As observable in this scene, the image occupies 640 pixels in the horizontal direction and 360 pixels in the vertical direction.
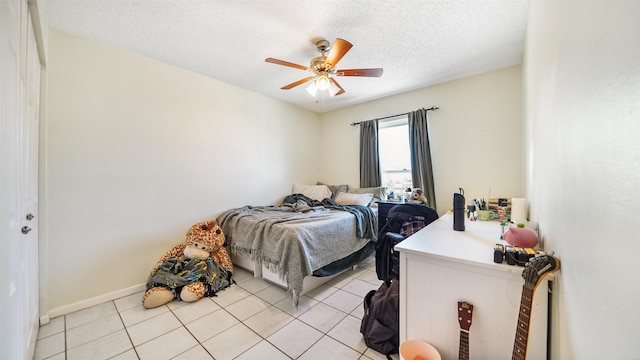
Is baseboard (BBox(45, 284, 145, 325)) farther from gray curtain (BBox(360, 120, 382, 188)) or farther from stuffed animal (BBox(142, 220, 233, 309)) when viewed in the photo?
gray curtain (BBox(360, 120, 382, 188))

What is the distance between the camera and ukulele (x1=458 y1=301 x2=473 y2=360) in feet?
3.51

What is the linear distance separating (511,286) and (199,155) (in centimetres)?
322

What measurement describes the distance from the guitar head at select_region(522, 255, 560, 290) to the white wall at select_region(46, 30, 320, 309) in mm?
3155

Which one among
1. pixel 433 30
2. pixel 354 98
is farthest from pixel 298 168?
pixel 433 30

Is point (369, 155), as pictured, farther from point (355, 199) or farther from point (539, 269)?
point (539, 269)

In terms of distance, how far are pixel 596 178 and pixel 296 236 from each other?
6.30ft

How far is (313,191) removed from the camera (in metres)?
4.12

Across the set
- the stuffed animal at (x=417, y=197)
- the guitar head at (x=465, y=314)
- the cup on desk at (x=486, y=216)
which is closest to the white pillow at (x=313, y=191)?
the stuffed animal at (x=417, y=197)

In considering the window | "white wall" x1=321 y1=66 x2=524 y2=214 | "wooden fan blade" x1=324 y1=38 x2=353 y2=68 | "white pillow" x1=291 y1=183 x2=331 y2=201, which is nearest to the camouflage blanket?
"white pillow" x1=291 y1=183 x2=331 y2=201

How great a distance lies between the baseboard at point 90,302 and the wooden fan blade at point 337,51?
308 cm

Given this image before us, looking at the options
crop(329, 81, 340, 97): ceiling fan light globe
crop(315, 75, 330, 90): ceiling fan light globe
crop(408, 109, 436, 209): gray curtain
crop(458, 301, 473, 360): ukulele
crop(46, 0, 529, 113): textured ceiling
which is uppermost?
crop(46, 0, 529, 113): textured ceiling

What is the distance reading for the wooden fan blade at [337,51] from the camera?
1881mm

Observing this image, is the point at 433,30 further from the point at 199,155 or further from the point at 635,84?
the point at 199,155

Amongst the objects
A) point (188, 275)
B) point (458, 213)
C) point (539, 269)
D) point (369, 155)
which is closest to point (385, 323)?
point (458, 213)
